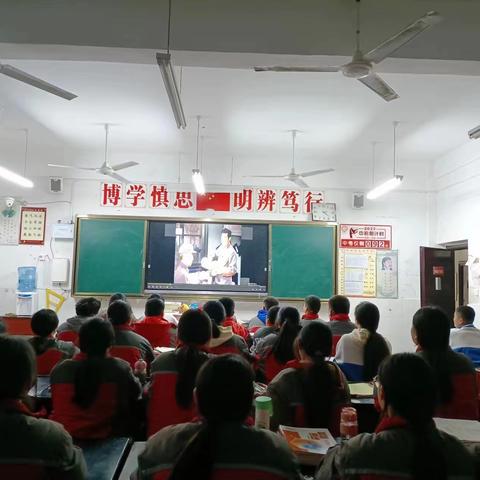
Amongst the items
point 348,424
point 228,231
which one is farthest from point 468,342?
point 228,231

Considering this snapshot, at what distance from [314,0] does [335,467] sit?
2.87 meters

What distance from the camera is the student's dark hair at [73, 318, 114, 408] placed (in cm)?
213

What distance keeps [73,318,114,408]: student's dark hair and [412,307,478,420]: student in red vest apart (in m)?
1.67

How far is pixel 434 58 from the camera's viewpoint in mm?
3098

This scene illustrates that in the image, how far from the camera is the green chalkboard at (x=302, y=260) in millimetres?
6961

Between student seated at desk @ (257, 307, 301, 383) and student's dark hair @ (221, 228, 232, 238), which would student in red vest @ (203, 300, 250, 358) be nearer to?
student seated at desk @ (257, 307, 301, 383)

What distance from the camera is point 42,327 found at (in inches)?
121

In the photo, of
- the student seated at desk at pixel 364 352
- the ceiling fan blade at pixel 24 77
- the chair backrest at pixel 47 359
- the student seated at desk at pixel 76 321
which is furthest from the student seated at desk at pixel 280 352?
the ceiling fan blade at pixel 24 77

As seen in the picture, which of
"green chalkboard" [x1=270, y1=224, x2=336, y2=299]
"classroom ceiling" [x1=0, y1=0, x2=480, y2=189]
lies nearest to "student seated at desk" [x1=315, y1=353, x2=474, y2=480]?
"classroom ceiling" [x1=0, y1=0, x2=480, y2=189]

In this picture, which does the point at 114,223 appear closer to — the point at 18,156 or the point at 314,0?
the point at 18,156

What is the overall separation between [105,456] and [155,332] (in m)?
2.37

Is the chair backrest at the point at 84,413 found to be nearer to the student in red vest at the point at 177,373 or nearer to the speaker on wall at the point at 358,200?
the student in red vest at the point at 177,373

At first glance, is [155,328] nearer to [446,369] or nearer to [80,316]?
[80,316]

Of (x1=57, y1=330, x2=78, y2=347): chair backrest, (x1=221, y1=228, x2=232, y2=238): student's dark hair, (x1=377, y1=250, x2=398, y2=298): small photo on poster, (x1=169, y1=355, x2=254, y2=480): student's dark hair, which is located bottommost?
(x1=57, y1=330, x2=78, y2=347): chair backrest
